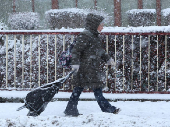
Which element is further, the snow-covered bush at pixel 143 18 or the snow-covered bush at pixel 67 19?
the snow-covered bush at pixel 143 18

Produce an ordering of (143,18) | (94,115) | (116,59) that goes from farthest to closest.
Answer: (143,18) < (116,59) < (94,115)

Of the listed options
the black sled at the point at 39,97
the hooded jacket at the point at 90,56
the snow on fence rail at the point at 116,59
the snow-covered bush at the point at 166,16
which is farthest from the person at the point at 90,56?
the snow-covered bush at the point at 166,16

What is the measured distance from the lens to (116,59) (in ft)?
21.3

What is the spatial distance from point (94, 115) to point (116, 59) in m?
2.05

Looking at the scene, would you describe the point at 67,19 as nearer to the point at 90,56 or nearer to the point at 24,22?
the point at 24,22

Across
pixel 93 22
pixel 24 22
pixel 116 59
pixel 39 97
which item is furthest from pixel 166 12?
pixel 39 97

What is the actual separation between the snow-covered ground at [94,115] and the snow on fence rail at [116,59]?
0.25 m

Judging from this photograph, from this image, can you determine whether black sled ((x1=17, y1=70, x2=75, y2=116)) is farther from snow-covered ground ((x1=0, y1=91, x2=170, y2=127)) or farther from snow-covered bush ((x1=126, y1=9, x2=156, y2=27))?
snow-covered bush ((x1=126, y1=9, x2=156, y2=27))

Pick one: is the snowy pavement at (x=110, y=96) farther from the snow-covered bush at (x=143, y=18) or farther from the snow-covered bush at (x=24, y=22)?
the snow-covered bush at (x=143, y=18)

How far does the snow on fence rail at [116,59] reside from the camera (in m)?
6.40

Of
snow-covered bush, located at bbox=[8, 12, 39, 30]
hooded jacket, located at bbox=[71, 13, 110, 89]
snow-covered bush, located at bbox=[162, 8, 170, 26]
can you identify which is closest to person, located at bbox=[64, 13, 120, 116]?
hooded jacket, located at bbox=[71, 13, 110, 89]

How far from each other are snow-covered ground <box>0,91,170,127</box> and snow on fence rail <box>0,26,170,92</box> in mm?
249

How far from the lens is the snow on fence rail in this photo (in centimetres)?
640

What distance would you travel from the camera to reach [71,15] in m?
13.1
